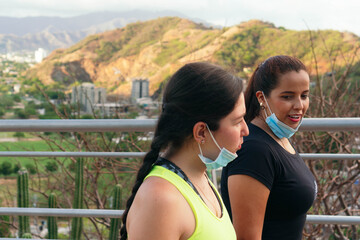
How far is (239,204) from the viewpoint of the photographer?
58.8 inches

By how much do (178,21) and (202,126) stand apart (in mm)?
30534

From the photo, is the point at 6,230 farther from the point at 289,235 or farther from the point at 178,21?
the point at 178,21

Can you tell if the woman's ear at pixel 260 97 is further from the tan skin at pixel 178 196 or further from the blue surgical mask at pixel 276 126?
the tan skin at pixel 178 196

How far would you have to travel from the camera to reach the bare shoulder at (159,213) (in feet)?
3.17

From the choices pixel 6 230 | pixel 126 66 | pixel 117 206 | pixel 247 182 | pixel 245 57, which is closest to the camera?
pixel 247 182

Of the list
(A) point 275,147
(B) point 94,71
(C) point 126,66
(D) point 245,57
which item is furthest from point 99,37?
(A) point 275,147

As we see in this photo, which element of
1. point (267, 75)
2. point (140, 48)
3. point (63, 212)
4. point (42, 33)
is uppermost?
point (267, 75)

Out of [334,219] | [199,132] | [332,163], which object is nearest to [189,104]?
[199,132]

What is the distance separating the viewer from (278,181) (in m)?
1.55

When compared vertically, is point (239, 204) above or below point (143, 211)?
below

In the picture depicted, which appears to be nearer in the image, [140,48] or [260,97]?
[260,97]

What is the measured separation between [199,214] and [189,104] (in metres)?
0.28

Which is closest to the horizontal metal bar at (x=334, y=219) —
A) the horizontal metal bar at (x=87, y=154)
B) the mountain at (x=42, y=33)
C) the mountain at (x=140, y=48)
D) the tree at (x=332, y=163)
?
the horizontal metal bar at (x=87, y=154)

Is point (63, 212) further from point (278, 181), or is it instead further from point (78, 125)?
point (278, 181)
